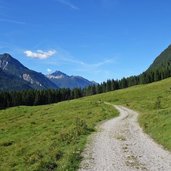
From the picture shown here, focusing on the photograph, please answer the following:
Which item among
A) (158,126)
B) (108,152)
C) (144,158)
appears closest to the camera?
(144,158)

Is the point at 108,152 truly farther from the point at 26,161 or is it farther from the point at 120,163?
the point at 26,161

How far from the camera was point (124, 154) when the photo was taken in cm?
2434

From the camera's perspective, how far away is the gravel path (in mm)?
20473

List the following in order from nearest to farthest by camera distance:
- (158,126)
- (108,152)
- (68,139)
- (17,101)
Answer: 1. (108,152)
2. (68,139)
3. (158,126)
4. (17,101)

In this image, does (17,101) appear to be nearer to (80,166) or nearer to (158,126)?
(158,126)

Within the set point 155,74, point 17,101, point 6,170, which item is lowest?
point 6,170

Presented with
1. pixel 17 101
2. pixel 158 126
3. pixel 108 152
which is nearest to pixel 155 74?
pixel 17 101

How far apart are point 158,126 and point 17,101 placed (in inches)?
6345

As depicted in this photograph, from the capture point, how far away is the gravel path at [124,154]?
20.5m

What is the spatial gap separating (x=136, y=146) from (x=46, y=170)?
1014cm

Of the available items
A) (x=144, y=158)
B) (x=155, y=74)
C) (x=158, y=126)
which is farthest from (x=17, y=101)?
(x=144, y=158)

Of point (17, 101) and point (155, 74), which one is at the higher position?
point (155, 74)

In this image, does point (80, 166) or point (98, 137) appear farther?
point (98, 137)

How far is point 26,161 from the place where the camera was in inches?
952
